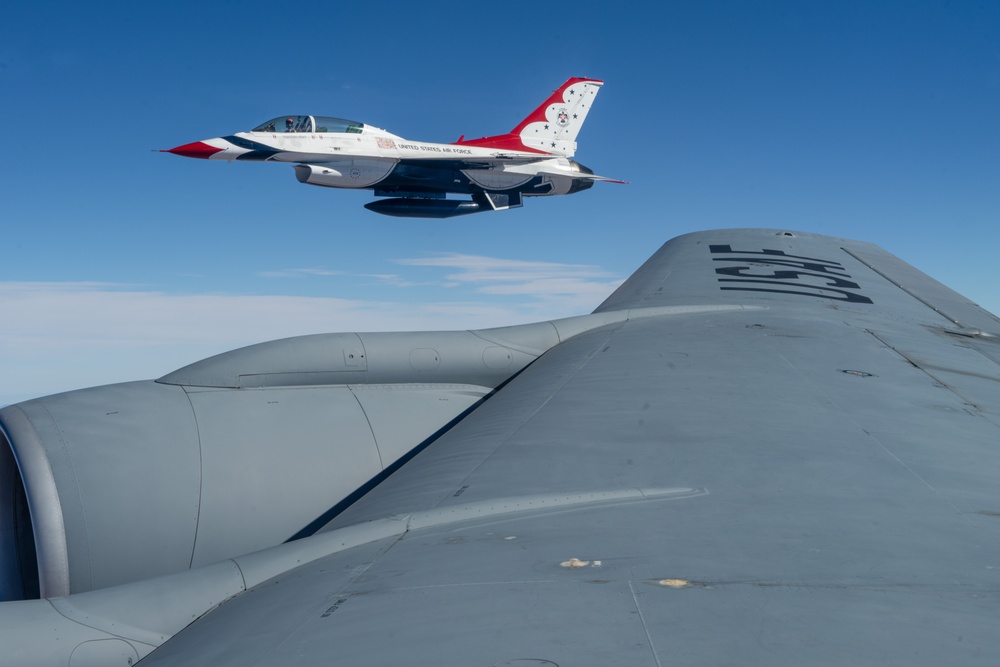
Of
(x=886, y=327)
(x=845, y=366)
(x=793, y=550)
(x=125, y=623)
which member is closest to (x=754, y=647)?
(x=793, y=550)

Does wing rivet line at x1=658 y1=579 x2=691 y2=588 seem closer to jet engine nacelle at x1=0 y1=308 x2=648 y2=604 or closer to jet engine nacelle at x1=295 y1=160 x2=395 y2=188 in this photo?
jet engine nacelle at x1=0 y1=308 x2=648 y2=604

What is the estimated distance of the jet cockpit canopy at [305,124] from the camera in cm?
1964

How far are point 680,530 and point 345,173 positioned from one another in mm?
18795

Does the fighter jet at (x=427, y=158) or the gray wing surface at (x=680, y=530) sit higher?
the fighter jet at (x=427, y=158)

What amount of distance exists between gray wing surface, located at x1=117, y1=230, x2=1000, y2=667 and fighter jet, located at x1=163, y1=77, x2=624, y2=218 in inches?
617

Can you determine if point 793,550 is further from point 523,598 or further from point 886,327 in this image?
point 886,327

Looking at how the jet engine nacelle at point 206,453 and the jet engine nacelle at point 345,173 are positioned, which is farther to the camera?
the jet engine nacelle at point 345,173

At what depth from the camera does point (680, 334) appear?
20.7ft

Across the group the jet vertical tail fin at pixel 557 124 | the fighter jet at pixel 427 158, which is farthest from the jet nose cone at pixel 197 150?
the jet vertical tail fin at pixel 557 124

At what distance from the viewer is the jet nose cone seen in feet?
62.7

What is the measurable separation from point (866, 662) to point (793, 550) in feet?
2.43

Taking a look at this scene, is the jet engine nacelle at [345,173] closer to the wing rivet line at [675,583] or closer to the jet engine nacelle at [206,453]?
the jet engine nacelle at [206,453]

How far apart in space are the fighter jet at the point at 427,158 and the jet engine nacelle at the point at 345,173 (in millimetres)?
25

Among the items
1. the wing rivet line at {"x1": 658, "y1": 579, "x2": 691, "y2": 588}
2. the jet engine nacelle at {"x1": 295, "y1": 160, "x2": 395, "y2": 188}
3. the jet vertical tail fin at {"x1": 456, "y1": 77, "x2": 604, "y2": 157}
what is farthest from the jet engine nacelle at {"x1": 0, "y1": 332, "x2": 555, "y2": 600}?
the jet vertical tail fin at {"x1": 456, "y1": 77, "x2": 604, "y2": 157}
